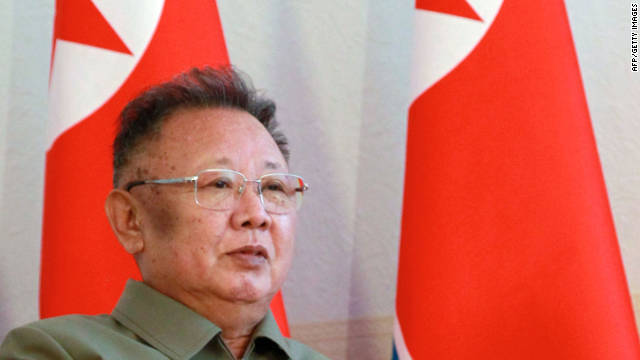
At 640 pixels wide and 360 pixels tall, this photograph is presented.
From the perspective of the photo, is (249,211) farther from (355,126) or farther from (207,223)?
(355,126)

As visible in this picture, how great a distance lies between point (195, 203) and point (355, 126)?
123 cm

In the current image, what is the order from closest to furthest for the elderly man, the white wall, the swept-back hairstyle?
the elderly man < the swept-back hairstyle < the white wall

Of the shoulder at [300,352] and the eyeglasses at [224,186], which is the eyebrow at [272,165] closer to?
the eyeglasses at [224,186]

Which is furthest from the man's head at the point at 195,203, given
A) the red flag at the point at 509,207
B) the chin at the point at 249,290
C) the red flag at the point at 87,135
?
the red flag at the point at 509,207

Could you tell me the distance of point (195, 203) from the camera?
1.19 meters

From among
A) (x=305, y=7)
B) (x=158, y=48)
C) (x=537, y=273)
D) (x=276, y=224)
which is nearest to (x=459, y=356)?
(x=537, y=273)

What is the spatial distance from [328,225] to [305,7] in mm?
664

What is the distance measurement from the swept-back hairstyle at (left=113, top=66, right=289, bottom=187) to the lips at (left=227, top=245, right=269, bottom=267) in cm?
25

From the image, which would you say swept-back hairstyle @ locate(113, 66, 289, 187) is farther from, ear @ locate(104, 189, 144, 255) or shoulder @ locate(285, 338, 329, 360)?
shoulder @ locate(285, 338, 329, 360)

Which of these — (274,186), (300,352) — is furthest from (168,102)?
(300,352)

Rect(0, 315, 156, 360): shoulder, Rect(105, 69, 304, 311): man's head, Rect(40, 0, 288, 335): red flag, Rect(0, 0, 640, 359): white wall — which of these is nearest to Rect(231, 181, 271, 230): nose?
Rect(105, 69, 304, 311): man's head

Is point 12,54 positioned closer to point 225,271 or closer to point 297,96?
point 297,96

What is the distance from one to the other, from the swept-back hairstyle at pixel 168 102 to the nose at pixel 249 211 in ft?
0.60

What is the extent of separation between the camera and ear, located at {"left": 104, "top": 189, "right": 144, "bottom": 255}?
1.25 meters
